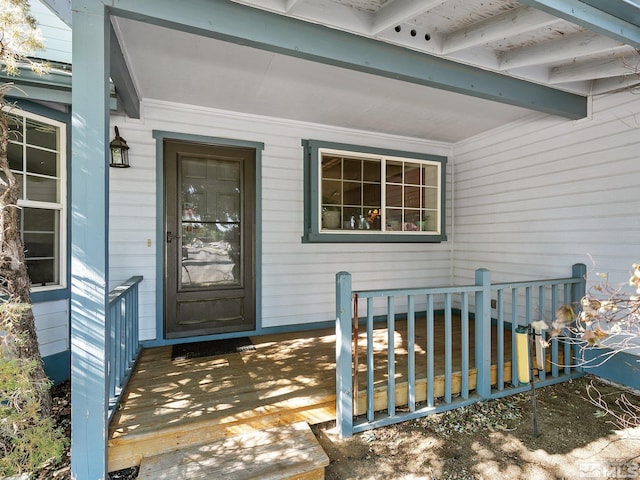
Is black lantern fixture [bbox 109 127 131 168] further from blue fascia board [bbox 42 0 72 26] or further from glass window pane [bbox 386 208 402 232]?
glass window pane [bbox 386 208 402 232]

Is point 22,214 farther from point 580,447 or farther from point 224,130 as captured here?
point 580,447

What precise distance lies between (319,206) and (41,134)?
2731 millimetres

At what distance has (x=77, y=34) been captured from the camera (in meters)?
1.79

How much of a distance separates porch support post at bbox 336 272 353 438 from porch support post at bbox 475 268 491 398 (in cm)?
125

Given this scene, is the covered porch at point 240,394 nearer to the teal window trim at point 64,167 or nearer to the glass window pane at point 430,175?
the teal window trim at point 64,167

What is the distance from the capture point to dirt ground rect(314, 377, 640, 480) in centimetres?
204

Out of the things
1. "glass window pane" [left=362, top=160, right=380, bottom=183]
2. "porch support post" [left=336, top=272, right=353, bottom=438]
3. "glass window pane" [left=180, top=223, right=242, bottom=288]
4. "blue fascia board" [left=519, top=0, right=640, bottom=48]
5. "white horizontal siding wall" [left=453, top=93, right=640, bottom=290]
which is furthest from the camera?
"glass window pane" [left=362, top=160, right=380, bottom=183]

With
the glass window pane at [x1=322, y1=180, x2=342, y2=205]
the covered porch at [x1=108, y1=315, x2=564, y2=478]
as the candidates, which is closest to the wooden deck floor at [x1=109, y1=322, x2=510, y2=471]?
the covered porch at [x1=108, y1=315, x2=564, y2=478]

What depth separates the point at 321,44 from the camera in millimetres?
2221

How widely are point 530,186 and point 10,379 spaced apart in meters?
4.72

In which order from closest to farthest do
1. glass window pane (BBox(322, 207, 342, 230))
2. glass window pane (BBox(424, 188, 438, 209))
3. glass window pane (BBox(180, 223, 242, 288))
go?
glass window pane (BBox(180, 223, 242, 288))
glass window pane (BBox(322, 207, 342, 230))
glass window pane (BBox(424, 188, 438, 209))

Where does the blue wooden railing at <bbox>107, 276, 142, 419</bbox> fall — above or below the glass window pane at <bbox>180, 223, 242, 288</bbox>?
below

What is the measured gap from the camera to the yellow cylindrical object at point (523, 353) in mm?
2650

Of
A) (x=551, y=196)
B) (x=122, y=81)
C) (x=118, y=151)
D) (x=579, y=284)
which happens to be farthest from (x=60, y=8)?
(x=579, y=284)
